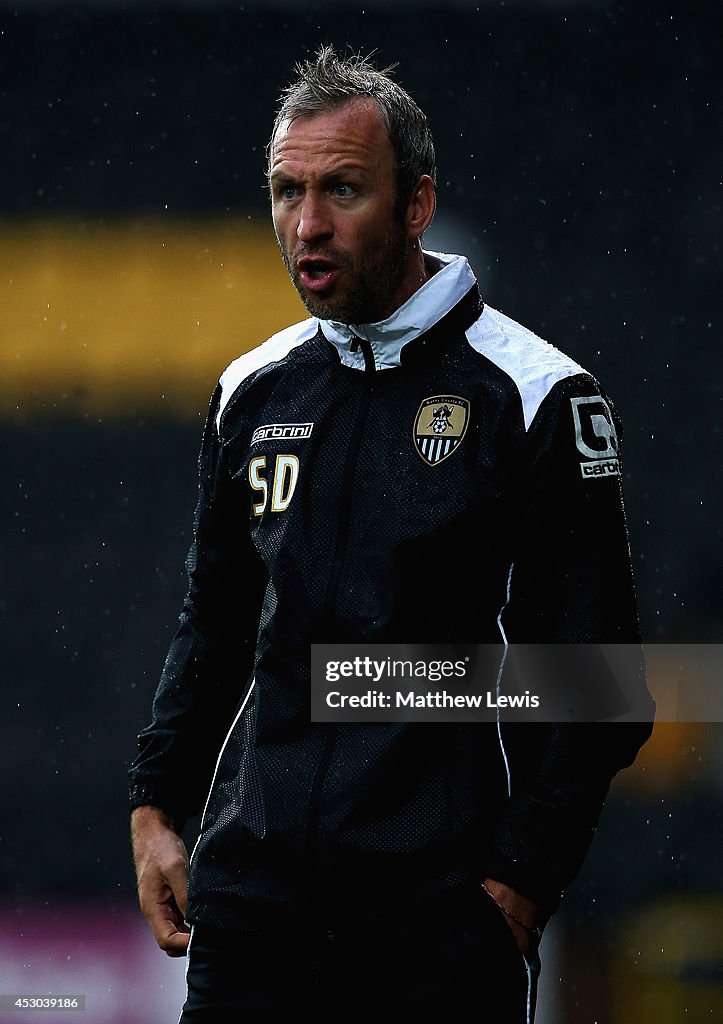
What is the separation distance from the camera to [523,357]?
214 centimetres

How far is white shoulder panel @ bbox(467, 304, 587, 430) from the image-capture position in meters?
2.07

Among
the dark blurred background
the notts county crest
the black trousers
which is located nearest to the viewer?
the black trousers

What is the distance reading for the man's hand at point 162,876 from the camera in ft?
7.27

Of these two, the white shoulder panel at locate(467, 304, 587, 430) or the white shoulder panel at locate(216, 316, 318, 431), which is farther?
the white shoulder panel at locate(216, 316, 318, 431)

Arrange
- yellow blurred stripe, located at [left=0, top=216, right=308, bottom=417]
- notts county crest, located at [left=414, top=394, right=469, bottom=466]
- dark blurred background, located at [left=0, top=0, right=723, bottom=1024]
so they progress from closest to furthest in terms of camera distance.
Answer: notts county crest, located at [left=414, top=394, right=469, bottom=466] → dark blurred background, located at [left=0, top=0, right=723, bottom=1024] → yellow blurred stripe, located at [left=0, top=216, right=308, bottom=417]

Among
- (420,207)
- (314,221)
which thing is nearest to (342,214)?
(314,221)

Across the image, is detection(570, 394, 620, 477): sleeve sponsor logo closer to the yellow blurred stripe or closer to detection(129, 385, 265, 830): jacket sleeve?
detection(129, 385, 265, 830): jacket sleeve

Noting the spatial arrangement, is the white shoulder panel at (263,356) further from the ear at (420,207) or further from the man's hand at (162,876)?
the man's hand at (162,876)

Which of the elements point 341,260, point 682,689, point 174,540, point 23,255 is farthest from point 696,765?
point 341,260

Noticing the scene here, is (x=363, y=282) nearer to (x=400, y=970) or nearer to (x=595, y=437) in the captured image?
(x=595, y=437)

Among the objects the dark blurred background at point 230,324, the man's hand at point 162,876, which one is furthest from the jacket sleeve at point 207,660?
the dark blurred background at point 230,324

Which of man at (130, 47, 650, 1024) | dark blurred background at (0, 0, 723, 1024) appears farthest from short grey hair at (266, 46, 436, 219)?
dark blurred background at (0, 0, 723, 1024)

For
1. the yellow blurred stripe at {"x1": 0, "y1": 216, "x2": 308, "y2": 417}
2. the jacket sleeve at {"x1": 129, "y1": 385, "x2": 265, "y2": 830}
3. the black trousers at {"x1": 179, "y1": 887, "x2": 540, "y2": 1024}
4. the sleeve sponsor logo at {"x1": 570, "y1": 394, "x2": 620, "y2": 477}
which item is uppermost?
the yellow blurred stripe at {"x1": 0, "y1": 216, "x2": 308, "y2": 417}

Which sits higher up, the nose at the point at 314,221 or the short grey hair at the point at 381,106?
the short grey hair at the point at 381,106
